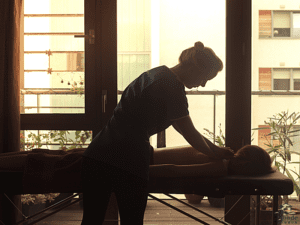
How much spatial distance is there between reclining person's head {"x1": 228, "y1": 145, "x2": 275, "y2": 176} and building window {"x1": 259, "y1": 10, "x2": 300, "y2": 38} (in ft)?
3.24

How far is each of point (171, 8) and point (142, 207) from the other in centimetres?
155

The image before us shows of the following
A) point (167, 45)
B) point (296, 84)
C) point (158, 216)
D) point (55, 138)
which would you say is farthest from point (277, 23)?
point (55, 138)

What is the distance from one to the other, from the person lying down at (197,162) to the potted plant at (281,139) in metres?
0.65

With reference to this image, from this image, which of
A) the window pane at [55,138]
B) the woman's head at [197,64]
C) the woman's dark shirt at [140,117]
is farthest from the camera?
the window pane at [55,138]

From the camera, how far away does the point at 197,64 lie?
118 cm

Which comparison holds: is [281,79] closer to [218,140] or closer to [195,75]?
[218,140]

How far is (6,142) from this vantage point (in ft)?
6.64

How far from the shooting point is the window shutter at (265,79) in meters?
2.16

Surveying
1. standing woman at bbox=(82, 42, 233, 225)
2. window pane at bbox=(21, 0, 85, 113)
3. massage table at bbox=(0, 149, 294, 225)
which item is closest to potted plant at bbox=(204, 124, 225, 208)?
massage table at bbox=(0, 149, 294, 225)

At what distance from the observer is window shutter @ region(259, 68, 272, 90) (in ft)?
7.09

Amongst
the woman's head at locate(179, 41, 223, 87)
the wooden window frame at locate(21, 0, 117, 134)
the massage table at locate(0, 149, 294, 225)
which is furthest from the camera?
the wooden window frame at locate(21, 0, 117, 134)

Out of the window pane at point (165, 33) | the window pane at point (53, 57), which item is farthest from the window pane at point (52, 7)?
the window pane at point (165, 33)

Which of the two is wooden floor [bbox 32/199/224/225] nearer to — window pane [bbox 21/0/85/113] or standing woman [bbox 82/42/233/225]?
window pane [bbox 21/0/85/113]

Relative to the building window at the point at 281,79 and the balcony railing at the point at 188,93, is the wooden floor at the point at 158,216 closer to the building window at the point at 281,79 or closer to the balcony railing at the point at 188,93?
the balcony railing at the point at 188,93
